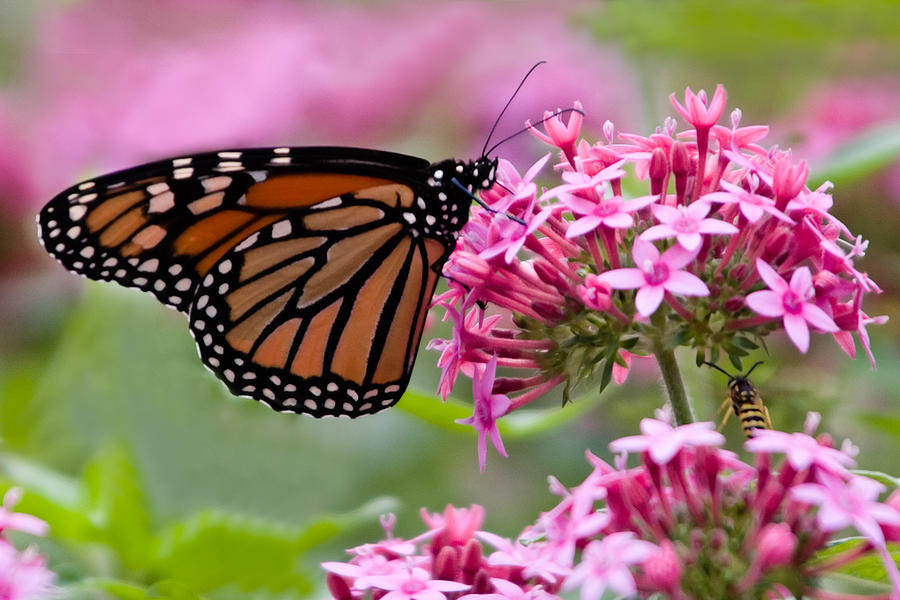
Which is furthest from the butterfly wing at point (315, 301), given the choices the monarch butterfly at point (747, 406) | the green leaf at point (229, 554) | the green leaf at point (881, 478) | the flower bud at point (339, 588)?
the green leaf at point (881, 478)

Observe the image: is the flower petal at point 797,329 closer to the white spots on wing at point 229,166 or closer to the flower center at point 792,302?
the flower center at point 792,302

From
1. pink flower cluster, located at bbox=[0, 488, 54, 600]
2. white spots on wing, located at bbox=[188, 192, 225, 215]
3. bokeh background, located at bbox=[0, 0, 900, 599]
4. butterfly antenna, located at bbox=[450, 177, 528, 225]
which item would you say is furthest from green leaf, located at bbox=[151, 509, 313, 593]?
butterfly antenna, located at bbox=[450, 177, 528, 225]

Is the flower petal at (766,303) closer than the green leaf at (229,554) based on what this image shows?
Yes

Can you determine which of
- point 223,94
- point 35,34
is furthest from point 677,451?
point 35,34

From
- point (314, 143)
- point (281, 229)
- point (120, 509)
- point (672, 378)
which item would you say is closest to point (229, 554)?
point (120, 509)

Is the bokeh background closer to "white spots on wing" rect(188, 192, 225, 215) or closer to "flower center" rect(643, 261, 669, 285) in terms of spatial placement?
"flower center" rect(643, 261, 669, 285)

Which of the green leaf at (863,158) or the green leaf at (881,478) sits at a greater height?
the green leaf at (863,158)
